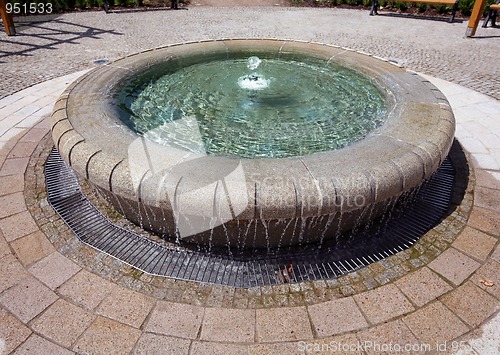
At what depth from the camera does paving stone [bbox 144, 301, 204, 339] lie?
2789 mm

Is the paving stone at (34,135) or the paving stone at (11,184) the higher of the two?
the paving stone at (34,135)

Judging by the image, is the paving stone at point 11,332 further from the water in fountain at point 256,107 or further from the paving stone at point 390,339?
the paving stone at point 390,339

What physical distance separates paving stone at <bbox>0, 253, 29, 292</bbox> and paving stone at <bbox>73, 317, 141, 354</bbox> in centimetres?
100

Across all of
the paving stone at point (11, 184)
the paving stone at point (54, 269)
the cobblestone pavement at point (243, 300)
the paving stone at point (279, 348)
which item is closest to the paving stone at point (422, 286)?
the cobblestone pavement at point (243, 300)

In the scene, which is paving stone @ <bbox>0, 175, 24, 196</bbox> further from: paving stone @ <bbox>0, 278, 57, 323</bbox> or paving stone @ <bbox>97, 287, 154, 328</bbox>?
paving stone @ <bbox>97, 287, 154, 328</bbox>

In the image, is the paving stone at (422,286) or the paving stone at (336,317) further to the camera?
the paving stone at (422,286)

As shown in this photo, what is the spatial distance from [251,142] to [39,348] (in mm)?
2812

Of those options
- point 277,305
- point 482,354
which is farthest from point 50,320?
point 482,354

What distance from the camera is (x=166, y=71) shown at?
6270 mm

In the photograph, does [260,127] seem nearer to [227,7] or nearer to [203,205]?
[203,205]

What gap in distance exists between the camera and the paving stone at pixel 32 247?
346 centimetres

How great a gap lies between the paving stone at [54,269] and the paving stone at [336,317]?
2.26 m

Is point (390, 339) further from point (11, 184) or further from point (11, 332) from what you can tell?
point (11, 184)

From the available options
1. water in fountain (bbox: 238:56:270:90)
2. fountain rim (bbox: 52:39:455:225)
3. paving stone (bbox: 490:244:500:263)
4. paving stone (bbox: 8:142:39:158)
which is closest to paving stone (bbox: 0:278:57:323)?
fountain rim (bbox: 52:39:455:225)
